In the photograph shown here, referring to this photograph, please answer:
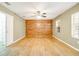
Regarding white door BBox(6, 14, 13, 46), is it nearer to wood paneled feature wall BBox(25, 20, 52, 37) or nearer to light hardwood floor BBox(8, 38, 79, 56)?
light hardwood floor BBox(8, 38, 79, 56)

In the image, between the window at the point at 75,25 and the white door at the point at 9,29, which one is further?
the white door at the point at 9,29

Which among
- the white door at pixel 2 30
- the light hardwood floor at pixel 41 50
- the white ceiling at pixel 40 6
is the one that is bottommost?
the light hardwood floor at pixel 41 50

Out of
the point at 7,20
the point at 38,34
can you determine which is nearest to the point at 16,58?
the point at 7,20

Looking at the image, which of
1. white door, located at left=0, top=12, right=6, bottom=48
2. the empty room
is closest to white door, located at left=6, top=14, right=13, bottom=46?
the empty room

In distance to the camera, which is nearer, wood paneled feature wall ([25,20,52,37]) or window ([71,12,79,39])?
window ([71,12,79,39])

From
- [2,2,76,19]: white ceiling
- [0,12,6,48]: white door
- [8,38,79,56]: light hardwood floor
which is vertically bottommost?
[8,38,79,56]: light hardwood floor

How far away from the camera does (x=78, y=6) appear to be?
584 centimetres

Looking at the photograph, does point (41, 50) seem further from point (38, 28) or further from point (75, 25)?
point (38, 28)

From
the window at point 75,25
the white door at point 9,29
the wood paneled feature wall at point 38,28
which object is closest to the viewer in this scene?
the window at point 75,25

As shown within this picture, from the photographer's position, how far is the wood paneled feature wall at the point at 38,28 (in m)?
14.6

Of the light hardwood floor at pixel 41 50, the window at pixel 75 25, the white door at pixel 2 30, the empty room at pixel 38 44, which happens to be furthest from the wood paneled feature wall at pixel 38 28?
the window at pixel 75 25

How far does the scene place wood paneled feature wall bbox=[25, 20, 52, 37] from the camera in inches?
Result: 575

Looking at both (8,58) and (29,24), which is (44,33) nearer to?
(29,24)

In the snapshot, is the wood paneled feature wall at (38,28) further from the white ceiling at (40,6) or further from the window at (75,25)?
the window at (75,25)
